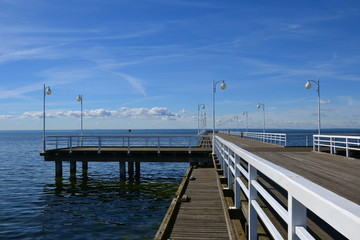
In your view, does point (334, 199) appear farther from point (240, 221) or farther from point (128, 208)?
point (128, 208)

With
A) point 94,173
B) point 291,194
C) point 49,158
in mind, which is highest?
point 291,194

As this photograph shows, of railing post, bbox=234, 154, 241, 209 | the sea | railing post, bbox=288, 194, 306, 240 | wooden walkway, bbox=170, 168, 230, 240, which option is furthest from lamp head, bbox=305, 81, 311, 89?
railing post, bbox=288, 194, 306, 240

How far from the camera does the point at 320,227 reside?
4684 mm

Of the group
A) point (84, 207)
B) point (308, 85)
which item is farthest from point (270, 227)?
point (308, 85)

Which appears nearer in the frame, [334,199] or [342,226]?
[342,226]

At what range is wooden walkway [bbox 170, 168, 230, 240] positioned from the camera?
255 inches

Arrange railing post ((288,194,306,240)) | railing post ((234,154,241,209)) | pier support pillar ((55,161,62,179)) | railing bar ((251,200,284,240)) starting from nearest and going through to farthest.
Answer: railing post ((288,194,306,240)) < railing bar ((251,200,284,240)) < railing post ((234,154,241,209)) < pier support pillar ((55,161,62,179))

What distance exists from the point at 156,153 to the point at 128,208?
7.13m

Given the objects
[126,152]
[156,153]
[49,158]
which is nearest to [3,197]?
[49,158]

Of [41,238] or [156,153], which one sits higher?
[156,153]

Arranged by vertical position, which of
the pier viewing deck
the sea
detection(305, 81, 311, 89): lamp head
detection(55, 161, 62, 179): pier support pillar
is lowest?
the sea

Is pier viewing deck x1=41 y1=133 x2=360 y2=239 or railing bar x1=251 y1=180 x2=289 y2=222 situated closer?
pier viewing deck x1=41 y1=133 x2=360 y2=239

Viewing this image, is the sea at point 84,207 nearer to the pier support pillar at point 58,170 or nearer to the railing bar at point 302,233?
the pier support pillar at point 58,170

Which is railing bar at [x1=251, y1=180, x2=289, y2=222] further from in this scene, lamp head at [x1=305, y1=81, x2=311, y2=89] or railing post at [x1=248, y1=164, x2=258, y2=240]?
lamp head at [x1=305, y1=81, x2=311, y2=89]
